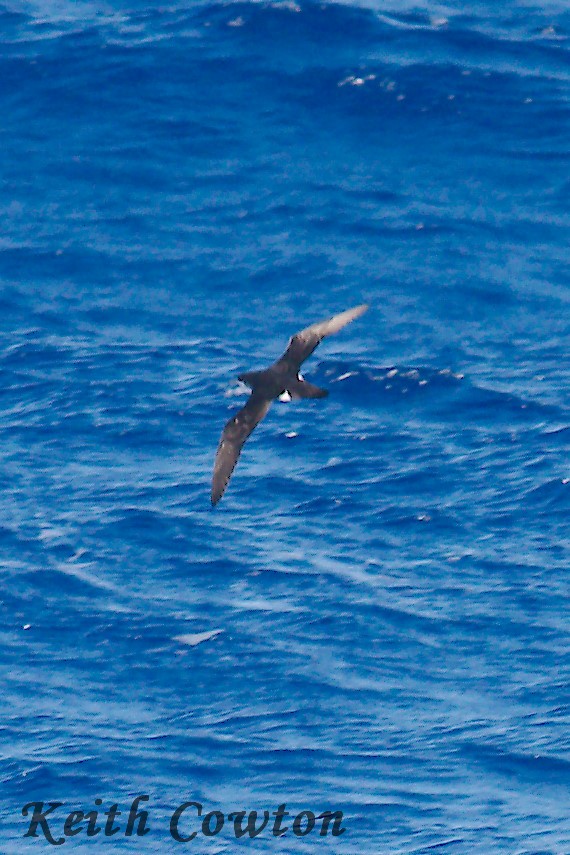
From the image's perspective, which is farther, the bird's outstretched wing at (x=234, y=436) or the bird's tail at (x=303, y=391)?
the bird's outstretched wing at (x=234, y=436)

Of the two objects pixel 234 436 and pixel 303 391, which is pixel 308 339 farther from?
pixel 234 436

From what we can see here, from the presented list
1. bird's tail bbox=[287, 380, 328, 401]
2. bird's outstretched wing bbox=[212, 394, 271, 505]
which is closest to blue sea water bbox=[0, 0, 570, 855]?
bird's outstretched wing bbox=[212, 394, 271, 505]

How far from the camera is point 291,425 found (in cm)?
4250

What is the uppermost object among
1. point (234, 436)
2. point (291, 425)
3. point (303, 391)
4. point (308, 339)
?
point (308, 339)

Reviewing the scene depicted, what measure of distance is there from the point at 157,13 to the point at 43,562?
1744 cm

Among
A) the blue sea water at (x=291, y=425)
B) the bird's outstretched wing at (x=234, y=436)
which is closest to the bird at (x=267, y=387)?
the bird's outstretched wing at (x=234, y=436)

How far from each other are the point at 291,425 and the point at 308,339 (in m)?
13.6

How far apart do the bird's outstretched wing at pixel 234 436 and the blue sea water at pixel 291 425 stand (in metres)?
10.1

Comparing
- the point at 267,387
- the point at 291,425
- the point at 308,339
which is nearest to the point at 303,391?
the point at 267,387

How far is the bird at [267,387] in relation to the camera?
93.7ft

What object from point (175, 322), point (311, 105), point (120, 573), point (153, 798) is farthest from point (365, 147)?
point (153, 798)

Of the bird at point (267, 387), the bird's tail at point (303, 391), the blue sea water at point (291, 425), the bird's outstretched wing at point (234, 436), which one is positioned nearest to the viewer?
the bird's tail at point (303, 391)

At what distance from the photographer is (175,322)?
44062 millimetres

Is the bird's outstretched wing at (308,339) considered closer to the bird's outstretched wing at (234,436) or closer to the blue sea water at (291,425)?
the bird's outstretched wing at (234,436)
